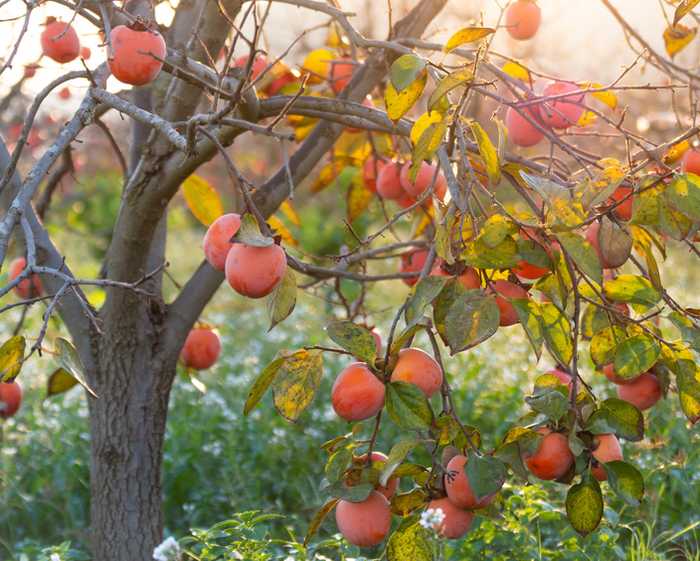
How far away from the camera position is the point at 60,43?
1.51 metres

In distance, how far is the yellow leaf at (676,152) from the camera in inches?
50.9

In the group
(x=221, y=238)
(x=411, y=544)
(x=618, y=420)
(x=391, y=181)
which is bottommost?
(x=411, y=544)

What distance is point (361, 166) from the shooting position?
2.03 m

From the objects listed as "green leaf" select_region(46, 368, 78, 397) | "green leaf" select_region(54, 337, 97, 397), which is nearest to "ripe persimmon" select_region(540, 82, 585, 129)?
"green leaf" select_region(54, 337, 97, 397)

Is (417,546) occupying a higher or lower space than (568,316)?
lower

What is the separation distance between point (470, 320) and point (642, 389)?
1.25 feet

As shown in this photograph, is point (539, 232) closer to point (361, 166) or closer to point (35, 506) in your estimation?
point (361, 166)

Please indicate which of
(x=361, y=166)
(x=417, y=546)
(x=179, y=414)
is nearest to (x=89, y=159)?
(x=179, y=414)

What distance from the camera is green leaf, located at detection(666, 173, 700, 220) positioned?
3.38 feet

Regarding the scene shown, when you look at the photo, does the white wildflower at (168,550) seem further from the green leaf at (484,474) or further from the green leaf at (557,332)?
the green leaf at (557,332)

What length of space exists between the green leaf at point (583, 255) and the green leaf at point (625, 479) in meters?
0.25

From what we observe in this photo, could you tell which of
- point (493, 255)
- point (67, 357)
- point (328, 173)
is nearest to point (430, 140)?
point (493, 255)

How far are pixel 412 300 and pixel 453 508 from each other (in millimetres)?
252

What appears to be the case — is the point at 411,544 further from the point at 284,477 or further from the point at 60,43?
the point at 284,477
